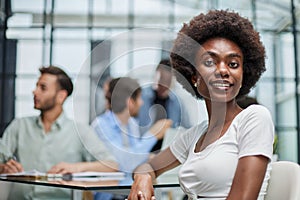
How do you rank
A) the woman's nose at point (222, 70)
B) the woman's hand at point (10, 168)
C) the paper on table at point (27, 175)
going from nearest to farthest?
the woman's nose at point (222, 70) < the paper on table at point (27, 175) < the woman's hand at point (10, 168)

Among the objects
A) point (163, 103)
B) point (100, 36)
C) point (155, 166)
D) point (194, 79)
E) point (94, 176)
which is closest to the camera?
point (194, 79)

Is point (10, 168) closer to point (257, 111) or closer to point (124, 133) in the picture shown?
point (124, 133)

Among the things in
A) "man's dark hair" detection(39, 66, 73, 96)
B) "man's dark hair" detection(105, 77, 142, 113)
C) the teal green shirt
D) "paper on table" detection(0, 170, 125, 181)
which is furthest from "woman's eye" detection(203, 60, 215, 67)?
"man's dark hair" detection(39, 66, 73, 96)

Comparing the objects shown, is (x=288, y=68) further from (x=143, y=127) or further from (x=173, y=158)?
(x=173, y=158)

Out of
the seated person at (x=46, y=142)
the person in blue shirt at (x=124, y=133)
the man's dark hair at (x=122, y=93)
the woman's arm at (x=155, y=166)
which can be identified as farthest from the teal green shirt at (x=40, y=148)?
the woman's arm at (x=155, y=166)

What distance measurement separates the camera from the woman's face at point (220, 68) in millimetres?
1288

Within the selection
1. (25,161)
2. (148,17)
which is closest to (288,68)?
(148,17)

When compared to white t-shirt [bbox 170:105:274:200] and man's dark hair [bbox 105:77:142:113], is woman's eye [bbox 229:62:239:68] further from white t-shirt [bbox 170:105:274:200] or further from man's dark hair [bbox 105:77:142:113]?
man's dark hair [bbox 105:77:142:113]

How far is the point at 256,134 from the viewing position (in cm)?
117

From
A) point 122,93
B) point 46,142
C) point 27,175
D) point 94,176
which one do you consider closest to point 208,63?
point 122,93

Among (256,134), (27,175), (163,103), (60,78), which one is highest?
(60,78)

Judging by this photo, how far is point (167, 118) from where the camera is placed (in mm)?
2051

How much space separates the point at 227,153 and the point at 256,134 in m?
0.10

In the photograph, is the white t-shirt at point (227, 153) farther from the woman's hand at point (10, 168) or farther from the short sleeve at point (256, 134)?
the woman's hand at point (10, 168)
